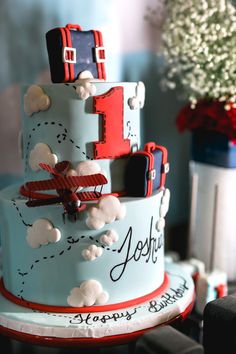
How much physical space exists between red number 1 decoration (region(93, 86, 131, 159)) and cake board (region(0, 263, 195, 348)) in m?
0.39

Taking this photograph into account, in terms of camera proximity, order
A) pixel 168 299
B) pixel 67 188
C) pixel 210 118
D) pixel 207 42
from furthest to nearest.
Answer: pixel 210 118 < pixel 207 42 < pixel 168 299 < pixel 67 188

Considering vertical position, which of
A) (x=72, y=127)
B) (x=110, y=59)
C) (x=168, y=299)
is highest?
(x=110, y=59)

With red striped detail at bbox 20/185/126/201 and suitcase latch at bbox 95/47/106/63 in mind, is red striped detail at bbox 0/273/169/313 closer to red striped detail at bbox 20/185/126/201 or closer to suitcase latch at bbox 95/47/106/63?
red striped detail at bbox 20/185/126/201

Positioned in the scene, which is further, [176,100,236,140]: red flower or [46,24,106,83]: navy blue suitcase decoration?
[176,100,236,140]: red flower

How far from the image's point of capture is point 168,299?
1.27 meters

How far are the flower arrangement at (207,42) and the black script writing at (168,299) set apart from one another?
62 cm

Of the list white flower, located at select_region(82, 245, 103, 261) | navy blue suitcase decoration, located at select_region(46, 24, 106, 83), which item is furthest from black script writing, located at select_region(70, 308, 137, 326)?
navy blue suitcase decoration, located at select_region(46, 24, 106, 83)

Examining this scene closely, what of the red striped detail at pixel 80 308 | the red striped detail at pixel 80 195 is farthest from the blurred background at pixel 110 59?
the red striped detail at pixel 80 308

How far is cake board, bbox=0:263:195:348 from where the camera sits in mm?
1125

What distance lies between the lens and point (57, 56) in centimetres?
121

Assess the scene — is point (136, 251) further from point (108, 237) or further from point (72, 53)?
point (72, 53)

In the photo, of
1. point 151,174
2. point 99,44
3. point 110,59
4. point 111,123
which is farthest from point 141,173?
point 110,59

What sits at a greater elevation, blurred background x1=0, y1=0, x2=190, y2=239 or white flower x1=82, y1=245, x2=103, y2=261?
blurred background x1=0, y1=0, x2=190, y2=239

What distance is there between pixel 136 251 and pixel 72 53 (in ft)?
1.72
